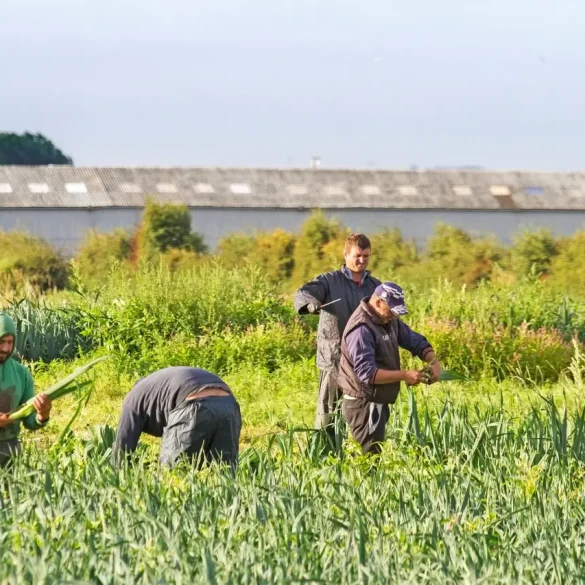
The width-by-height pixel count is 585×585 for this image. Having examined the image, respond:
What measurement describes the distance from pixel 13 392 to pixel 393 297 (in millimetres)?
2057

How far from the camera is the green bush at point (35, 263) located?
23078 mm

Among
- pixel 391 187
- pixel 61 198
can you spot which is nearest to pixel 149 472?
pixel 61 198

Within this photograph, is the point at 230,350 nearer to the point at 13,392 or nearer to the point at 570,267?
the point at 13,392

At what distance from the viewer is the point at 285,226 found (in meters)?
41.6

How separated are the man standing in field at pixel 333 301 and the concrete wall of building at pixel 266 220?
29671 mm

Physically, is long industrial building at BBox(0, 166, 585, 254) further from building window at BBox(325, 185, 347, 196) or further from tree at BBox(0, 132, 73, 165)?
tree at BBox(0, 132, 73, 165)

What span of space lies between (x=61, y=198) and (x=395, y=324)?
34.2 metres

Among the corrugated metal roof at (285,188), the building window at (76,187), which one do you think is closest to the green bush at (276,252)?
the corrugated metal roof at (285,188)

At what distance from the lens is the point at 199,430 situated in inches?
244

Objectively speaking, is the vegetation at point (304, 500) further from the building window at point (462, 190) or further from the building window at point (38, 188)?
the building window at point (462, 190)

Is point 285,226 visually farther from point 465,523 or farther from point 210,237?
point 465,523

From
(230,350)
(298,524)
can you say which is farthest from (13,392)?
(230,350)

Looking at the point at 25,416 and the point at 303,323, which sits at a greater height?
the point at 25,416

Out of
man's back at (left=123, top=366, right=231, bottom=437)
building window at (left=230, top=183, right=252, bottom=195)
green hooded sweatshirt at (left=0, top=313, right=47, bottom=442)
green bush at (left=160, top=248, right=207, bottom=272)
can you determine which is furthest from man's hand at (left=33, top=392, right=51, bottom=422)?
building window at (left=230, top=183, right=252, bottom=195)
